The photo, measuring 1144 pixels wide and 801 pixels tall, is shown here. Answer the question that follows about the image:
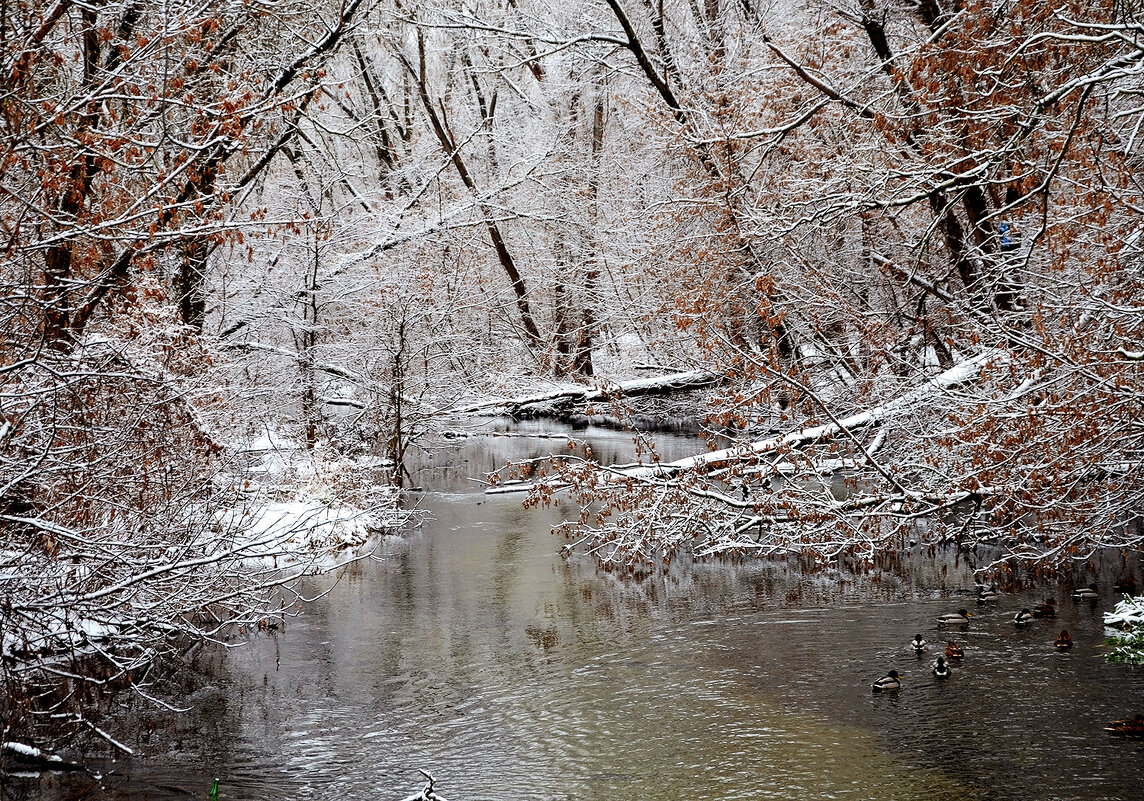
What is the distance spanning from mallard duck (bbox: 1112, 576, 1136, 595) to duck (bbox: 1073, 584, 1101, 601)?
0.17 m

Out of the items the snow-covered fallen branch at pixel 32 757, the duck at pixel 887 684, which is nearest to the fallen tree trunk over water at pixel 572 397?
the duck at pixel 887 684

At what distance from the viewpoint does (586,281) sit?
2038cm

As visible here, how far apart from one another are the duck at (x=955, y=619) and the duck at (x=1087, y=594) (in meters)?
1.12

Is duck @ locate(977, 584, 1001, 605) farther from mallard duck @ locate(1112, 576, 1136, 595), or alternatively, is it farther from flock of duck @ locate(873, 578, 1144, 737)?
mallard duck @ locate(1112, 576, 1136, 595)

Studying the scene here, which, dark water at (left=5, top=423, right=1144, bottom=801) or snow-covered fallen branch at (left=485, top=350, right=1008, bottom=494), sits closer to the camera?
dark water at (left=5, top=423, right=1144, bottom=801)

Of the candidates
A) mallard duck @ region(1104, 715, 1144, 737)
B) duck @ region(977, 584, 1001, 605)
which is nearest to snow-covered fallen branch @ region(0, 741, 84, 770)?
mallard duck @ region(1104, 715, 1144, 737)

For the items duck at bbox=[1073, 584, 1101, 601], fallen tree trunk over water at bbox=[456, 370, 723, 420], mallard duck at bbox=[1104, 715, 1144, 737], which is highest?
fallen tree trunk over water at bbox=[456, 370, 723, 420]

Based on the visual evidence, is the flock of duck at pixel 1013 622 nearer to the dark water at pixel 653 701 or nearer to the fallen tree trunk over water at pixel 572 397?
the dark water at pixel 653 701

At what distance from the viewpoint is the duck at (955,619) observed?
870 centimetres

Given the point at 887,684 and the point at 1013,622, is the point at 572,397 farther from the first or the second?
the point at 887,684

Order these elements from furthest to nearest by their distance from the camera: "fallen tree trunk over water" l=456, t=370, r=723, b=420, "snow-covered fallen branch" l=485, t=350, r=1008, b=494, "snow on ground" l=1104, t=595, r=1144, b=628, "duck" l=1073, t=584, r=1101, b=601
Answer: "fallen tree trunk over water" l=456, t=370, r=723, b=420 < "snow-covered fallen branch" l=485, t=350, r=1008, b=494 < "duck" l=1073, t=584, r=1101, b=601 < "snow on ground" l=1104, t=595, r=1144, b=628

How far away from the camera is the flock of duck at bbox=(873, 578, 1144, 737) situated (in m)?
6.43

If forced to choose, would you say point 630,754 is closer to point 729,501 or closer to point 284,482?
point 729,501

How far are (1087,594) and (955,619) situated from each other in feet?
4.53
